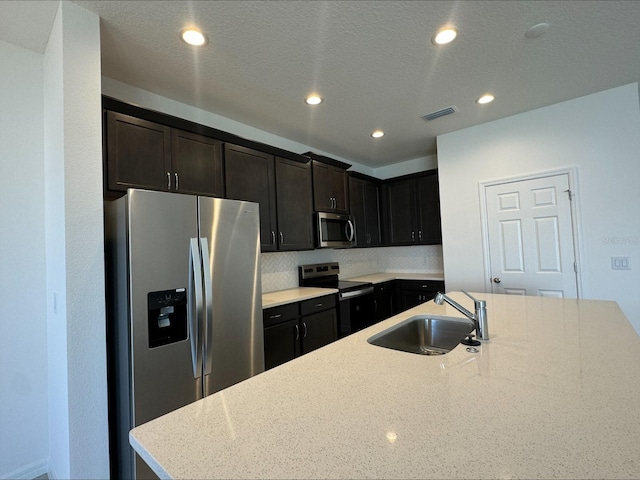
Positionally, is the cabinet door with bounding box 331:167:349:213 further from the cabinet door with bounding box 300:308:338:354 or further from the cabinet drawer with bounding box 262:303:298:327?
the cabinet drawer with bounding box 262:303:298:327

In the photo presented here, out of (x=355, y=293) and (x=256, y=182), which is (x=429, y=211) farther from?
(x=256, y=182)

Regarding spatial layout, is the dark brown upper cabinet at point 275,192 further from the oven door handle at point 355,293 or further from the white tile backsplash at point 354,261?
the oven door handle at point 355,293

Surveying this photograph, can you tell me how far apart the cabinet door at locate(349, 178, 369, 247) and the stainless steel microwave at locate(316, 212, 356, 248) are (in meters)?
0.25

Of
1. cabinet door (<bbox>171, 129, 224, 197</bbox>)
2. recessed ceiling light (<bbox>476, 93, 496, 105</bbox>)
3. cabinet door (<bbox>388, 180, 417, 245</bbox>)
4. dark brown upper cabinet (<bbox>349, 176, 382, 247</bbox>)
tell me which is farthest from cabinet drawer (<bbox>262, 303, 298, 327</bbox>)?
recessed ceiling light (<bbox>476, 93, 496, 105</bbox>)

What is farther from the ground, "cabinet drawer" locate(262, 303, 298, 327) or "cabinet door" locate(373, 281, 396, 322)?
"cabinet drawer" locate(262, 303, 298, 327)

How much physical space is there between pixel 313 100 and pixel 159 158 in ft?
4.60

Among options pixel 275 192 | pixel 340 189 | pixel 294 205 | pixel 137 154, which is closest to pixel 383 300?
pixel 340 189

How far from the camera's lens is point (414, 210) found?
446 cm

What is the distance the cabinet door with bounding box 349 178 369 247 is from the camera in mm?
4199

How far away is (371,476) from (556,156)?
357cm

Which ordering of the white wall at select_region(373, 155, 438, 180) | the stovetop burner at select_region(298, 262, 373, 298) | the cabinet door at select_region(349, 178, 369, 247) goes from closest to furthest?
the stovetop burner at select_region(298, 262, 373, 298) → the cabinet door at select_region(349, 178, 369, 247) → the white wall at select_region(373, 155, 438, 180)

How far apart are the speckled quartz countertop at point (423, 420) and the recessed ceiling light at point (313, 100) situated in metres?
2.27

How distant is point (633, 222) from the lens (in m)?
2.65

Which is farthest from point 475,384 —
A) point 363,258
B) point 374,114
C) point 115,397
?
point 363,258
